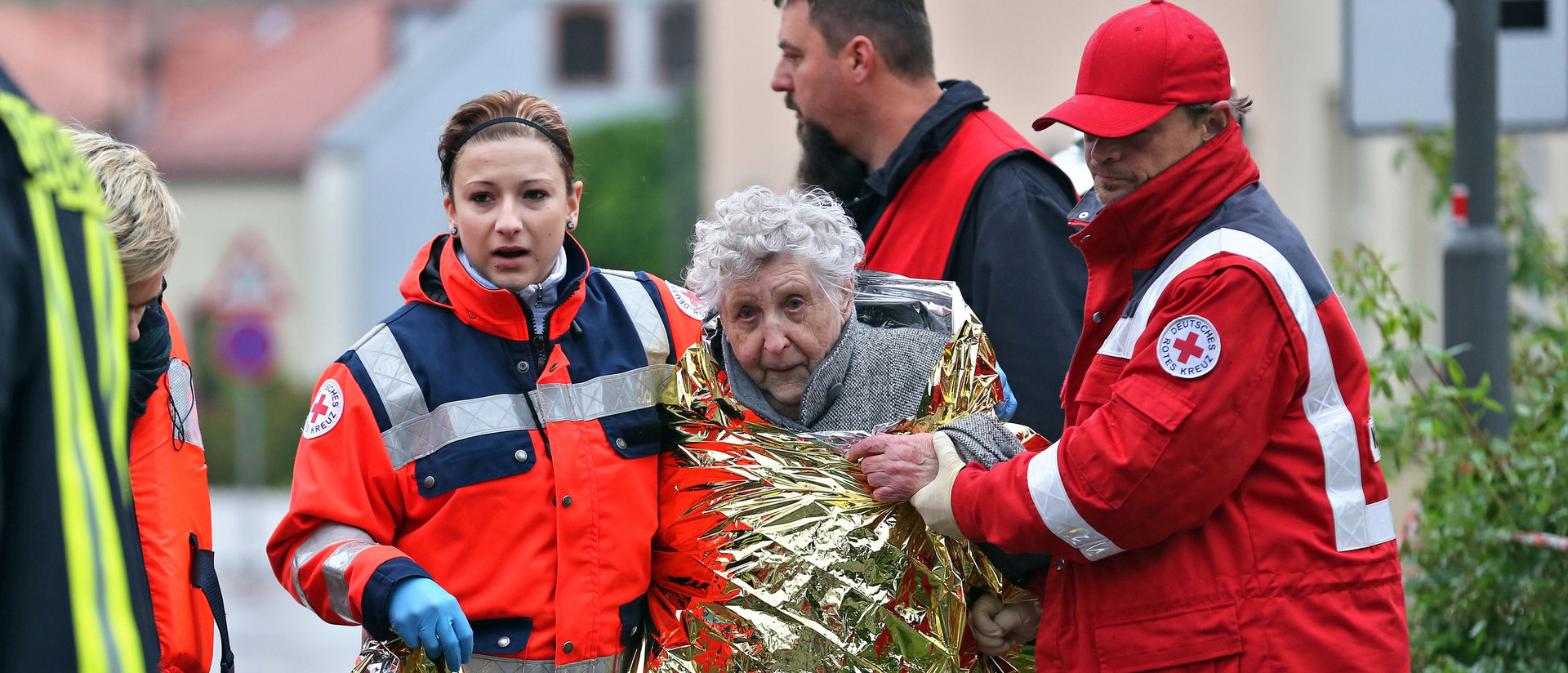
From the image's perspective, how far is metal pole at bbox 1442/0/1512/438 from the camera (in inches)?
170

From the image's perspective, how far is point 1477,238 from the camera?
176 inches

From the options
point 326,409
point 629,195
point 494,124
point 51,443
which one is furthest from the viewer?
point 629,195

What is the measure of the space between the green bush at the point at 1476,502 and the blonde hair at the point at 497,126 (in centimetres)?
241

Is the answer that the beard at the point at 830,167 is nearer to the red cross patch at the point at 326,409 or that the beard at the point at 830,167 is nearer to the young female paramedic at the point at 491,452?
the young female paramedic at the point at 491,452

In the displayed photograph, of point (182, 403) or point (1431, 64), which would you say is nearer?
point (182, 403)

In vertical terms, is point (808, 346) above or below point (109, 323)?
below

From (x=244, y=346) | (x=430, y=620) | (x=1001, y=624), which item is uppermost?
(x=430, y=620)

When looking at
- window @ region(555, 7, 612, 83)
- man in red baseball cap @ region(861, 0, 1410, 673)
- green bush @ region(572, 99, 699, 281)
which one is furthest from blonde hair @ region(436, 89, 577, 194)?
window @ region(555, 7, 612, 83)

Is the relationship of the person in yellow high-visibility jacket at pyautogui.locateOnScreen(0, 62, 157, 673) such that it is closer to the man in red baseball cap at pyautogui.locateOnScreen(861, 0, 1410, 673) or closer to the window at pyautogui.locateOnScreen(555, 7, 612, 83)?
the man in red baseball cap at pyautogui.locateOnScreen(861, 0, 1410, 673)

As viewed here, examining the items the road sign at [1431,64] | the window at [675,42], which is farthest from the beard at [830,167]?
the window at [675,42]

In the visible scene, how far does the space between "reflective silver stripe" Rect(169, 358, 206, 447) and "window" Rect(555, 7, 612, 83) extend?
116 ft

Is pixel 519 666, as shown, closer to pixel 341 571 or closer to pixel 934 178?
pixel 341 571

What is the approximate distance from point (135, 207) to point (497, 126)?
662mm

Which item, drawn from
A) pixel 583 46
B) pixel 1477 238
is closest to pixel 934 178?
pixel 1477 238
